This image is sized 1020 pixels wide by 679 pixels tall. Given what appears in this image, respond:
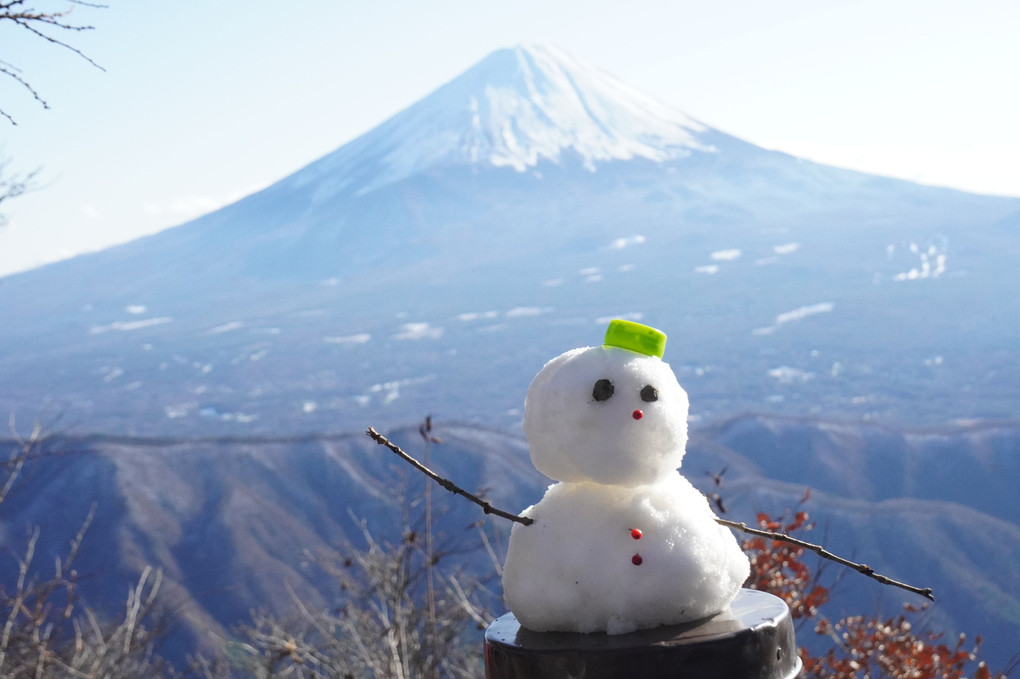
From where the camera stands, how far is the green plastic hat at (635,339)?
1.90 m

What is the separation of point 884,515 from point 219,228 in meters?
61.1

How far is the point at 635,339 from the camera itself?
1.90 meters

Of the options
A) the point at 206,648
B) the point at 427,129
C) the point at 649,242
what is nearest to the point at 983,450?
the point at 206,648

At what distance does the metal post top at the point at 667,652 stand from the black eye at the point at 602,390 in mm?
392

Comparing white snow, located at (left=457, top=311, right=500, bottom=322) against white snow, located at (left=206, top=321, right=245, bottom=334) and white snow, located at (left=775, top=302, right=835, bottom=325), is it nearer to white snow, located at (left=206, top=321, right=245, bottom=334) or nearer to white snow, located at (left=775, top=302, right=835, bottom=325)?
white snow, located at (left=206, top=321, right=245, bottom=334)

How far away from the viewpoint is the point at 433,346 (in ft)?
179

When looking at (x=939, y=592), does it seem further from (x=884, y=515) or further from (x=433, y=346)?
(x=433, y=346)

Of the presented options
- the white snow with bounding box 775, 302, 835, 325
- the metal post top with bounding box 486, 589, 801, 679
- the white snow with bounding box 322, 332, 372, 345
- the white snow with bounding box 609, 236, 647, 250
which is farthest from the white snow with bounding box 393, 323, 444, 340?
the metal post top with bounding box 486, 589, 801, 679

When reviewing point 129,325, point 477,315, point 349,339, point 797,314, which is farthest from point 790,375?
point 129,325

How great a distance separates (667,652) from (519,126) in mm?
78641

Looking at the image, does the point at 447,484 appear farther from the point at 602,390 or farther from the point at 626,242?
the point at 626,242

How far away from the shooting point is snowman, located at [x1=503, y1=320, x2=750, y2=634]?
1777 mm

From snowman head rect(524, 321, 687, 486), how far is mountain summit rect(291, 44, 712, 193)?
238 feet

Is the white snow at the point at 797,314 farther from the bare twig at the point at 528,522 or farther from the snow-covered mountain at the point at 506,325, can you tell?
the bare twig at the point at 528,522
